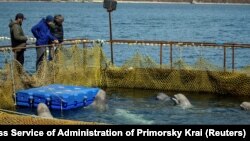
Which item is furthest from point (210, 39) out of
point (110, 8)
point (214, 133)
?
point (214, 133)

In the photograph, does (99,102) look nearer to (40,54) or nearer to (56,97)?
(56,97)

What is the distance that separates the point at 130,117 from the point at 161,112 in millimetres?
1488

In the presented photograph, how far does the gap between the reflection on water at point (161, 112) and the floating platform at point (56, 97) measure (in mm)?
264

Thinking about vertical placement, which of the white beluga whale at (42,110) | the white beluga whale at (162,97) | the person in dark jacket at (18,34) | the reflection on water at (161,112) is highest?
the person in dark jacket at (18,34)

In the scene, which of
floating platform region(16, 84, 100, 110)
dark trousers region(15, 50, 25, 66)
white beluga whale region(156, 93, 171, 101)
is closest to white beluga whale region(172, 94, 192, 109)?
white beluga whale region(156, 93, 171, 101)

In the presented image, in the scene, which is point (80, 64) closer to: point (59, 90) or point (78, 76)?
point (78, 76)

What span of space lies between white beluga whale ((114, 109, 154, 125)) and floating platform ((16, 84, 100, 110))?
4.54 ft

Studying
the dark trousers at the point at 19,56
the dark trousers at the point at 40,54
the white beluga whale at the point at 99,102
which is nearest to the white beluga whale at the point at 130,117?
the white beluga whale at the point at 99,102

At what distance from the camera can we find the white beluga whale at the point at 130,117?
16.2 metres

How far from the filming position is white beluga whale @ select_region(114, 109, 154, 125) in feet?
53.3

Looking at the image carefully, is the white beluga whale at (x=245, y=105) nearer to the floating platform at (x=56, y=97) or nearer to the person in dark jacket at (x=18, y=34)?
the floating platform at (x=56, y=97)

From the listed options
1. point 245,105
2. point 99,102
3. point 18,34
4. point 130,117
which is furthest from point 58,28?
point 245,105

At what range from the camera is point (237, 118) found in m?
17.1

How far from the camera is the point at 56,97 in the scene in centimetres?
1712
